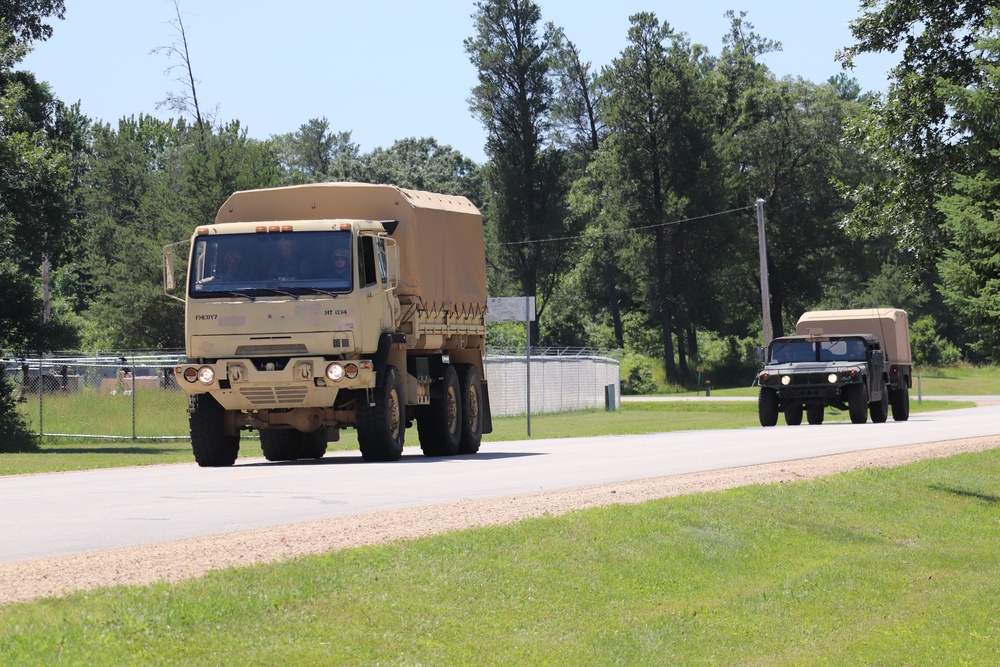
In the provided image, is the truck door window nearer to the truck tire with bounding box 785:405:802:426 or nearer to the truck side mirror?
the truck side mirror

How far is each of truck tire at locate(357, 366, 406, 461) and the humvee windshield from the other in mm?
16242

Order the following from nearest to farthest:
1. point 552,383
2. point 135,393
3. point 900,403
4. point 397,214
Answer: point 397,214 → point 135,393 → point 900,403 → point 552,383

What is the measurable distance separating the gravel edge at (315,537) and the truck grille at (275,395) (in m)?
4.85

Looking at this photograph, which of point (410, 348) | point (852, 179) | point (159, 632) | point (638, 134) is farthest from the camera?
point (852, 179)

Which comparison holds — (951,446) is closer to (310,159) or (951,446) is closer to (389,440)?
(389,440)

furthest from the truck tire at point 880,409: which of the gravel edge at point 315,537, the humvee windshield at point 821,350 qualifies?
the gravel edge at point 315,537

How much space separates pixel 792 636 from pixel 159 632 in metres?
4.31

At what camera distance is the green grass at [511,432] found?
78.4ft

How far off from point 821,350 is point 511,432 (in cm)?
757

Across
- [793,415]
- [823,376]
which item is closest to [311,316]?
[823,376]

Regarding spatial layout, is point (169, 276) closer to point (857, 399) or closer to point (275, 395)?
point (275, 395)

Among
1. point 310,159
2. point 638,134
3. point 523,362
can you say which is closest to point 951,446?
point 523,362

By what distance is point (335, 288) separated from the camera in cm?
1911

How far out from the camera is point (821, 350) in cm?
3469
